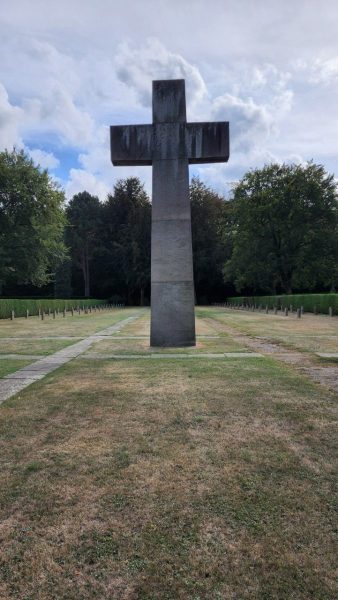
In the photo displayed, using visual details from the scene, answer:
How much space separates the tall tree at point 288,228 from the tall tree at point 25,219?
1783 cm

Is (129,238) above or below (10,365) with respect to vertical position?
above

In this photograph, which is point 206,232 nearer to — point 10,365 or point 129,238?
point 129,238

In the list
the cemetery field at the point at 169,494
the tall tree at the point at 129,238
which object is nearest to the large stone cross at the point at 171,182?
the cemetery field at the point at 169,494

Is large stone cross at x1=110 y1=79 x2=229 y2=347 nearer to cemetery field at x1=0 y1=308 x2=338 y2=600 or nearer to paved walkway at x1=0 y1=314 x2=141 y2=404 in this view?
paved walkway at x1=0 y1=314 x2=141 y2=404

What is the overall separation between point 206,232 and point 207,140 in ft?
143

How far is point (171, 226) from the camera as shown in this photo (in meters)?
9.41

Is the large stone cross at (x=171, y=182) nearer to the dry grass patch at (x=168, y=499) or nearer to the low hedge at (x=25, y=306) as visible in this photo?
the dry grass patch at (x=168, y=499)

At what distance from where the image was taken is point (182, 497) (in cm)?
238

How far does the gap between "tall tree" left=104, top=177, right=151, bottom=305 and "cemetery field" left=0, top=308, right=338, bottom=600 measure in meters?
48.5

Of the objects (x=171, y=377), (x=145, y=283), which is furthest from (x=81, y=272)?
(x=171, y=377)

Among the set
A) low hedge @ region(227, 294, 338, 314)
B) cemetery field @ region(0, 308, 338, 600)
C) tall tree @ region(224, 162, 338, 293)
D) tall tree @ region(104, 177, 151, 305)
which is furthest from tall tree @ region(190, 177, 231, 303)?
cemetery field @ region(0, 308, 338, 600)

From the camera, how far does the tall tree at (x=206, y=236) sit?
51.4 m

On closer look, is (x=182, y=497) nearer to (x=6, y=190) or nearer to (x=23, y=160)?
(x=6, y=190)

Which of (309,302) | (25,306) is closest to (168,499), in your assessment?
(25,306)
